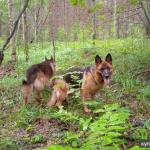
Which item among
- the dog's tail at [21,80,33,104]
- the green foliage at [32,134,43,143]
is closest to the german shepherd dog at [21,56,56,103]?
the dog's tail at [21,80,33,104]

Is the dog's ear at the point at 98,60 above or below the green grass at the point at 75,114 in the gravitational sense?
above

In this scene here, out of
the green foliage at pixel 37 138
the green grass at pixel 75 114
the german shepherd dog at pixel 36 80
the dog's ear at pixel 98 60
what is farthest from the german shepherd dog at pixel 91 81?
the green foliage at pixel 37 138

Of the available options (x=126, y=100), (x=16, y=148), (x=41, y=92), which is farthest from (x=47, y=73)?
(x=16, y=148)

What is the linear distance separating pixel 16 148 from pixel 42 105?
1856 mm

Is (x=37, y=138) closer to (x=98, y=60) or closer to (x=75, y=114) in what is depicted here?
(x=75, y=114)

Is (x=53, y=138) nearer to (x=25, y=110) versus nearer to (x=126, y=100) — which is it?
(x=25, y=110)

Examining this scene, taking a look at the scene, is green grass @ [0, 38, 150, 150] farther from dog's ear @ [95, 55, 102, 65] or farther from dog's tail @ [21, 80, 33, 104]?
dog's ear @ [95, 55, 102, 65]

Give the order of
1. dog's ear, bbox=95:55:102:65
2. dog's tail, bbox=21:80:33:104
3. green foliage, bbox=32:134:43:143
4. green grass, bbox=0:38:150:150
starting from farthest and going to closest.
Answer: dog's tail, bbox=21:80:33:104 → dog's ear, bbox=95:55:102:65 → green foliage, bbox=32:134:43:143 → green grass, bbox=0:38:150:150

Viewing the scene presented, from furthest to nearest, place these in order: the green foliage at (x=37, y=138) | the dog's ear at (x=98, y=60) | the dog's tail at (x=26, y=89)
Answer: the dog's tail at (x=26, y=89), the dog's ear at (x=98, y=60), the green foliage at (x=37, y=138)

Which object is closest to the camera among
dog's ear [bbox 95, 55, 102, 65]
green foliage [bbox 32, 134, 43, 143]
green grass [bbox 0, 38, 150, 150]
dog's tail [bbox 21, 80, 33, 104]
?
green grass [bbox 0, 38, 150, 150]

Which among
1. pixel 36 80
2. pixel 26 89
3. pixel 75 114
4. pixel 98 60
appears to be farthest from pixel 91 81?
pixel 26 89

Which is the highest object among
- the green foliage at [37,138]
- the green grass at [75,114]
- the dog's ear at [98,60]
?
the dog's ear at [98,60]

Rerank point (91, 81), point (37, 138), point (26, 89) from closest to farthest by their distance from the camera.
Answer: point (37, 138) < point (91, 81) < point (26, 89)

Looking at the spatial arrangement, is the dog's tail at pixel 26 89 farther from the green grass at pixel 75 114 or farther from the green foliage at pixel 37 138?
the green foliage at pixel 37 138
